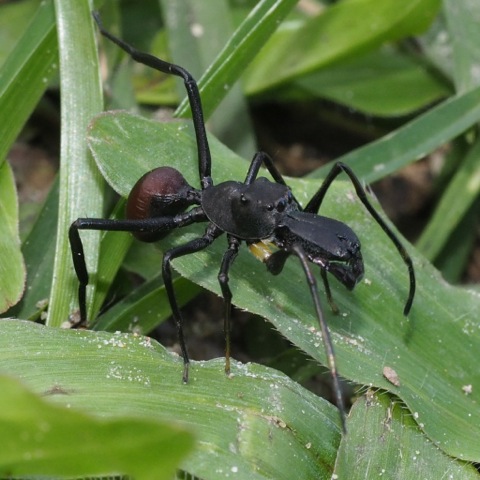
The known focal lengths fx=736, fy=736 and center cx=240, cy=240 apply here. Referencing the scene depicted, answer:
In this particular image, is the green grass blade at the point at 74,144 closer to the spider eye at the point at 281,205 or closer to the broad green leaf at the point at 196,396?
the broad green leaf at the point at 196,396

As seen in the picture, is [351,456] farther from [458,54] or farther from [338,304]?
[458,54]

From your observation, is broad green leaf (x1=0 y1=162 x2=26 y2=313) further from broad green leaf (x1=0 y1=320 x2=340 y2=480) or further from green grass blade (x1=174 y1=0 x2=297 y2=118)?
green grass blade (x1=174 y1=0 x2=297 y2=118)

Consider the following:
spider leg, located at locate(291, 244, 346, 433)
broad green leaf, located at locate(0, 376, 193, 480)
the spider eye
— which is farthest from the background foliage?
the spider eye

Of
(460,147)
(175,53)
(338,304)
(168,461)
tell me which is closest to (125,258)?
(338,304)

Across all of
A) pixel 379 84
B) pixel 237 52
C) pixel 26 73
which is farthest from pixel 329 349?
pixel 379 84

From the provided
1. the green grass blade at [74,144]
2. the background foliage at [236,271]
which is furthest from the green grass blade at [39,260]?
the green grass blade at [74,144]
